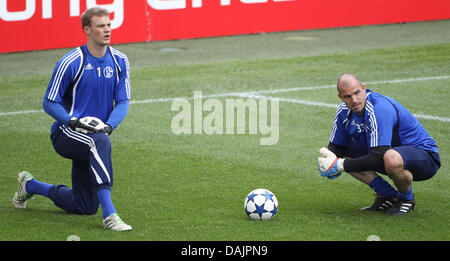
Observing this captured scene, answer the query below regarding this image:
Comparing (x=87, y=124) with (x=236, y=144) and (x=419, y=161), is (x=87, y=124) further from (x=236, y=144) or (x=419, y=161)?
(x=236, y=144)

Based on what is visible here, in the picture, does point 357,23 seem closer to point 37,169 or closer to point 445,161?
point 445,161

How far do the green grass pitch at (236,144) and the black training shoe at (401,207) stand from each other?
122 millimetres

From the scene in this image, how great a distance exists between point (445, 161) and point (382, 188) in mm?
2266

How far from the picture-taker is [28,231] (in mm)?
7074

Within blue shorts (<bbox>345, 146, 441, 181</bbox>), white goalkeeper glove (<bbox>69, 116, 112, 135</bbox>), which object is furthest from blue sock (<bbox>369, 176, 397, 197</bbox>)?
white goalkeeper glove (<bbox>69, 116, 112, 135</bbox>)

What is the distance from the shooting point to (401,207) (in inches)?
296

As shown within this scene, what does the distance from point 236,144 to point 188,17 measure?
7.72 meters

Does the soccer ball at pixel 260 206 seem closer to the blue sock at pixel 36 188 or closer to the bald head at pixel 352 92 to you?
the bald head at pixel 352 92

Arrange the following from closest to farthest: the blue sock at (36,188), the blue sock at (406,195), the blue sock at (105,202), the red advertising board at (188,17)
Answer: the blue sock at (105,202)
the blue sock at (406,195)
the blue sock at (36,188)
the red advertising board at (188,17)

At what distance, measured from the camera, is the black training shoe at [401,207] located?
7520 mm

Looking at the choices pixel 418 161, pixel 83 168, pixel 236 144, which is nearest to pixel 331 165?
pixel 418 161

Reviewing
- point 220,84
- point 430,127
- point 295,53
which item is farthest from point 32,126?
point 295,53

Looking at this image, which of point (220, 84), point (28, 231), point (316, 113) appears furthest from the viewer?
point (220, 84)

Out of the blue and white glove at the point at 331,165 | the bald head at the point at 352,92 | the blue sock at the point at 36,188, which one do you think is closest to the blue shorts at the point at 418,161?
the blue and white glove at the point at 331,165
